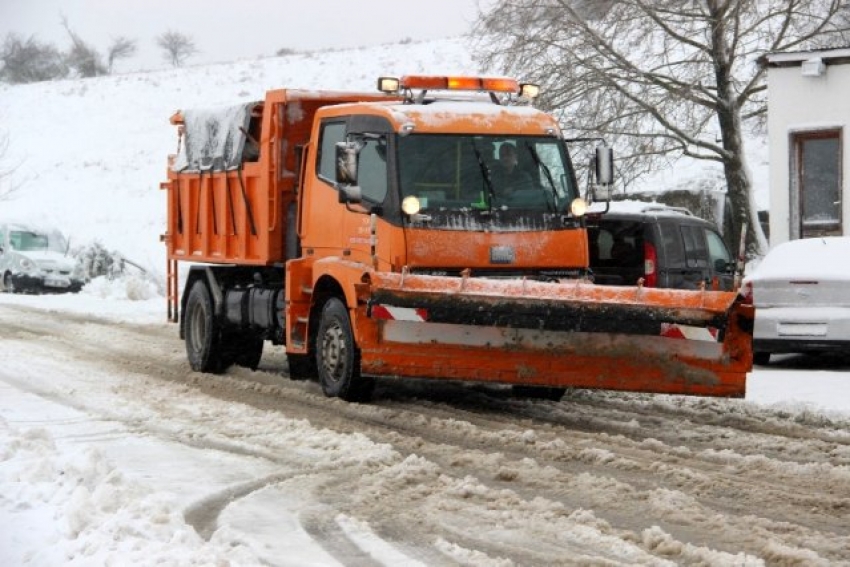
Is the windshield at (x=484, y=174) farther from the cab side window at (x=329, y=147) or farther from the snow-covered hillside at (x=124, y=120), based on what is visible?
the snow-covered hillside at (x=124, y=120)

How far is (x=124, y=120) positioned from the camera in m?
68.8

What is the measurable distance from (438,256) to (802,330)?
16.1 feet

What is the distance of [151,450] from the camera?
30.3ft

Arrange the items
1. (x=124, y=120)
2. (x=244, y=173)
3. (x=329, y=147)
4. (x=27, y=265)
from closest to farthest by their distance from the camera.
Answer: (x=329, y=147) → (x=244, y=173) → (x=27, y=265) → (x=124, y=120)

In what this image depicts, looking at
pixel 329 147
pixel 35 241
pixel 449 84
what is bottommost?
pixel 35 241

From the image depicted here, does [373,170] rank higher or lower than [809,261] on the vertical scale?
higher

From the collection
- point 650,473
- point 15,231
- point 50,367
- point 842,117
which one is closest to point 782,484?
point 650,473

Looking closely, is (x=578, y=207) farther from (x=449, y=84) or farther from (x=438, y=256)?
(x=449, y=84)

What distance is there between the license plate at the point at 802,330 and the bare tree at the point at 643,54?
11.4 m

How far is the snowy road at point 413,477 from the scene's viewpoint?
6.42 m

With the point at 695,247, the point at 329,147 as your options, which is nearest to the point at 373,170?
the point at 329,147

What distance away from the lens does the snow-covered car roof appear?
14.6 meters

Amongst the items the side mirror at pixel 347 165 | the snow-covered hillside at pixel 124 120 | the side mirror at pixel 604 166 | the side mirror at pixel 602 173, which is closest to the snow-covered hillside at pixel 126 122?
the snow-covered hillside at pixel 124 120

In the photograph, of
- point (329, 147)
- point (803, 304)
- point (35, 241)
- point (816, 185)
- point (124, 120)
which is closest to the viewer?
point (329, 147)
